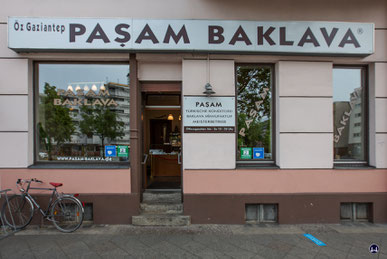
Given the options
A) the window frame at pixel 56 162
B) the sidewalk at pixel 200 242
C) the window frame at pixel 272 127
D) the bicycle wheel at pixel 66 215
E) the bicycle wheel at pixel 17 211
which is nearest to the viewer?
the sidewalk at pixel 200 242

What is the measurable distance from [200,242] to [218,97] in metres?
2.99

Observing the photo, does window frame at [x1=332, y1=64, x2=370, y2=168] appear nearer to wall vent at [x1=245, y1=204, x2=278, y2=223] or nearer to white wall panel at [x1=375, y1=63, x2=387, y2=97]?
white wall panel at [x1=375, y1=63, x2=387, y2=97]

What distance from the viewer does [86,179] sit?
15.3 ft

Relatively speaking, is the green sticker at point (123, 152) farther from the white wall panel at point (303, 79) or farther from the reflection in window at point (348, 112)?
the reflection in window at point (348, 112)

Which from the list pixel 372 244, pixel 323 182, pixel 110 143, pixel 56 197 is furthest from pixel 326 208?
pixel 56 197

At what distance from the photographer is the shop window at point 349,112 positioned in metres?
5.10

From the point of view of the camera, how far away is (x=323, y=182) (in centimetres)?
474

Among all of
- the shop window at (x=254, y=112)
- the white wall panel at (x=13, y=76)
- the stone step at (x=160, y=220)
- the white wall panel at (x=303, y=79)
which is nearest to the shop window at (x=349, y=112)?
the white wall panel at (x=303, y=79)

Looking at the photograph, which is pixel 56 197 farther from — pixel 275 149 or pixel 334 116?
pixel 334 116

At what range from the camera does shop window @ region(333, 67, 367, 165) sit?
5102 millimetres

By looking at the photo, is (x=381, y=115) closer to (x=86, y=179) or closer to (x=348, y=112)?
(x=348, y=112)

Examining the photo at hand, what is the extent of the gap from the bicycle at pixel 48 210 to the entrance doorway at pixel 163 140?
1.85 m

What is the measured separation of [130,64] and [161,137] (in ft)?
8.72

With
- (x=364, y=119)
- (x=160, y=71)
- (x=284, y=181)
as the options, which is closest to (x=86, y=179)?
(x=160, y=71)
